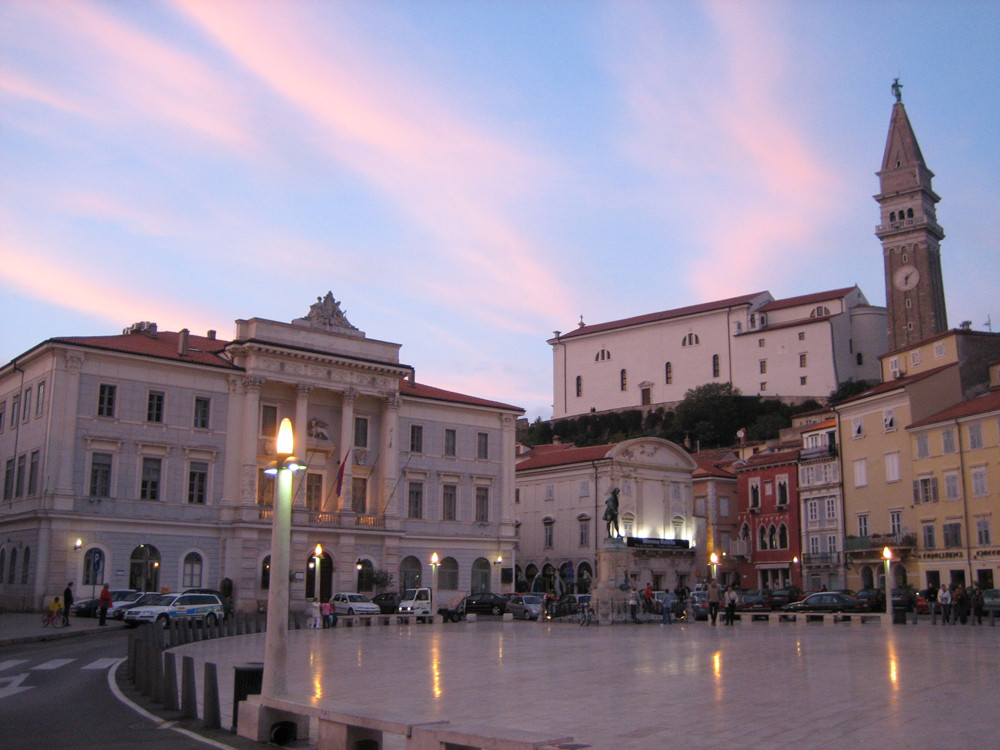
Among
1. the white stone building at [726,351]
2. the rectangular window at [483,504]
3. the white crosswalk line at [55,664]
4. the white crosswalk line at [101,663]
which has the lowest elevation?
the white crosswalk line at [55,664]

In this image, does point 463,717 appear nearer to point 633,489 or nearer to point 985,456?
point 985,456

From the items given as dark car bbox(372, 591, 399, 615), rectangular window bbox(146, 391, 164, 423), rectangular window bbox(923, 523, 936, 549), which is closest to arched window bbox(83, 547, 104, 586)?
rectangular window bbox(146, 391, 164, 423)

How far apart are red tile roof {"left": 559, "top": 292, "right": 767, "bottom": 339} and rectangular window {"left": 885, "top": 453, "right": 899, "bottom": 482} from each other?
63002mm

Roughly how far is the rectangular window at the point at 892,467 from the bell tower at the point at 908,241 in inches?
2339

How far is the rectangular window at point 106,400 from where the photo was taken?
160ft

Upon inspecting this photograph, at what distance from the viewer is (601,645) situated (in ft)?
87.2

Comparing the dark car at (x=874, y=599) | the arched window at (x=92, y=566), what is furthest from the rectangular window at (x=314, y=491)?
the dark car at (x=874, y=599)

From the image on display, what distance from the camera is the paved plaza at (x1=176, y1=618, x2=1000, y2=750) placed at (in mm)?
11031

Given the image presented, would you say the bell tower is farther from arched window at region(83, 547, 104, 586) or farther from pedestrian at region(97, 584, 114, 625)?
pedestrian at region(97, 584, 114, 625)

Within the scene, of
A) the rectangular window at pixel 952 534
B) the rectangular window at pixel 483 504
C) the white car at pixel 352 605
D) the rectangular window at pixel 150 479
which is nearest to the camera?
the white car at pixel 352 605

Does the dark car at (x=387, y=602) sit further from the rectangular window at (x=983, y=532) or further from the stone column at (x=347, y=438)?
the rectangular window at (x=983, y=532)

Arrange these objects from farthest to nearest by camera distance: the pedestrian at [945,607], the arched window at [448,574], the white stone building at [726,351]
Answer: the white stone building at [726,351]
the arched window at [448,574]
the pedestrian at [945,607]

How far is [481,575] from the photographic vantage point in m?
61.5

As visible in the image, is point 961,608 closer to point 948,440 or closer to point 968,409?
point 968,409
